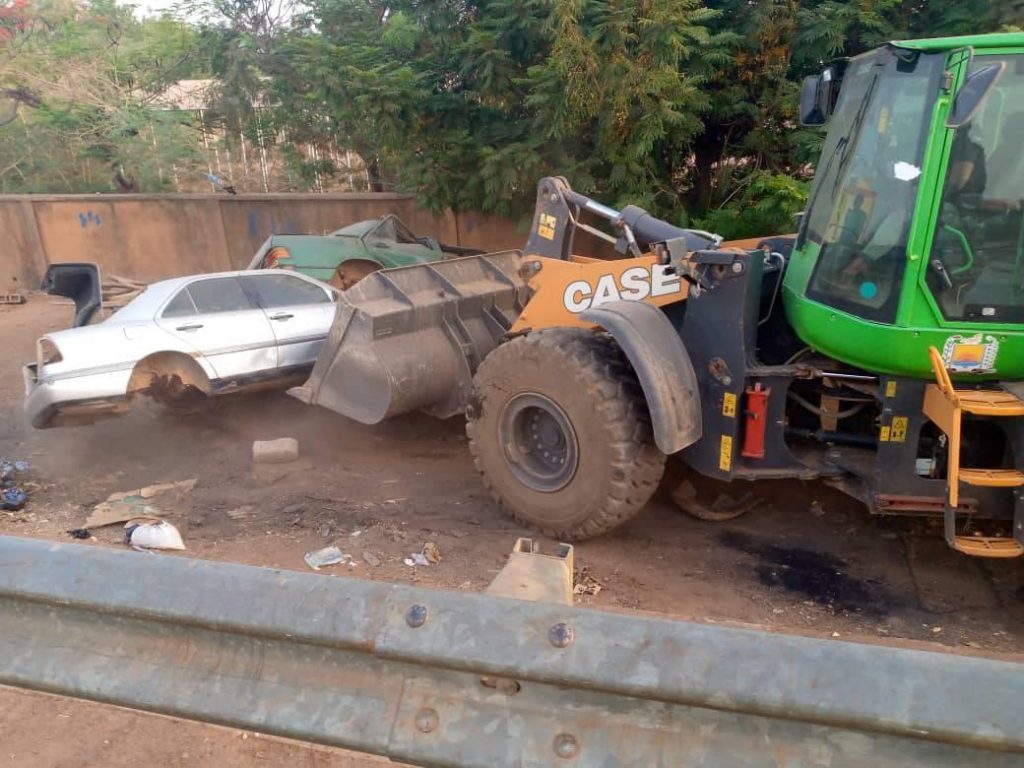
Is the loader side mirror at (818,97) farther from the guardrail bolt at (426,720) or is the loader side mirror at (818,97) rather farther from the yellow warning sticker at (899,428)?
the guardrail bolt at (426,720)

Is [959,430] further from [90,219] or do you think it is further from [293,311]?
[90,219]

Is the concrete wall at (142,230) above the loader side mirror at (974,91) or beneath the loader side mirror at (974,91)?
beneath

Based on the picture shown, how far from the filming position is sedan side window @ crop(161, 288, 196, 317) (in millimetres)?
6855

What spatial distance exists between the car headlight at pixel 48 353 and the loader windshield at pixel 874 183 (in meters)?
5.63

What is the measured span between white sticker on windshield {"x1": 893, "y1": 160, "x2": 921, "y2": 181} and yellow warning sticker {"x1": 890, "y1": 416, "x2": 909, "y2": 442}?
1175mm

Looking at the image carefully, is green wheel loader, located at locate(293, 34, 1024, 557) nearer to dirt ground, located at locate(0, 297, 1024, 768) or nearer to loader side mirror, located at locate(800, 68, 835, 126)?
loader side mirror, located at locate(800, 68, 835, 126)

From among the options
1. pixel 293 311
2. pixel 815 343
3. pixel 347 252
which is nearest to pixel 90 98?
pixel 347 252

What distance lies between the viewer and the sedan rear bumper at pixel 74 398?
6312 mm

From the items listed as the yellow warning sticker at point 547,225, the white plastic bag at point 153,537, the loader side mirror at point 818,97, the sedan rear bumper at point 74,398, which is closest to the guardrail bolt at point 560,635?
the loader side mirror at point 818,97

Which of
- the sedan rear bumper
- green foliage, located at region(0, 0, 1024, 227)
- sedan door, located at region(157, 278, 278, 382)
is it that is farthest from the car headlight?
green foliage, located at region(0, 0, 1024, 227)

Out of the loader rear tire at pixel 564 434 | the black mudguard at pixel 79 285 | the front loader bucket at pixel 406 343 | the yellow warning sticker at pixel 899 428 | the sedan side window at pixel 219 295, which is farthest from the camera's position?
the black mudguard at pixel 79 285

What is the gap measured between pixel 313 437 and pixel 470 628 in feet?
19.0

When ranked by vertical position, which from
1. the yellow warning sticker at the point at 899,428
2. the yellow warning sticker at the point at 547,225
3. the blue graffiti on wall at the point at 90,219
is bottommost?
the yellow warning sticker at the point at 899,428

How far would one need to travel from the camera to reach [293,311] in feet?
24.6
